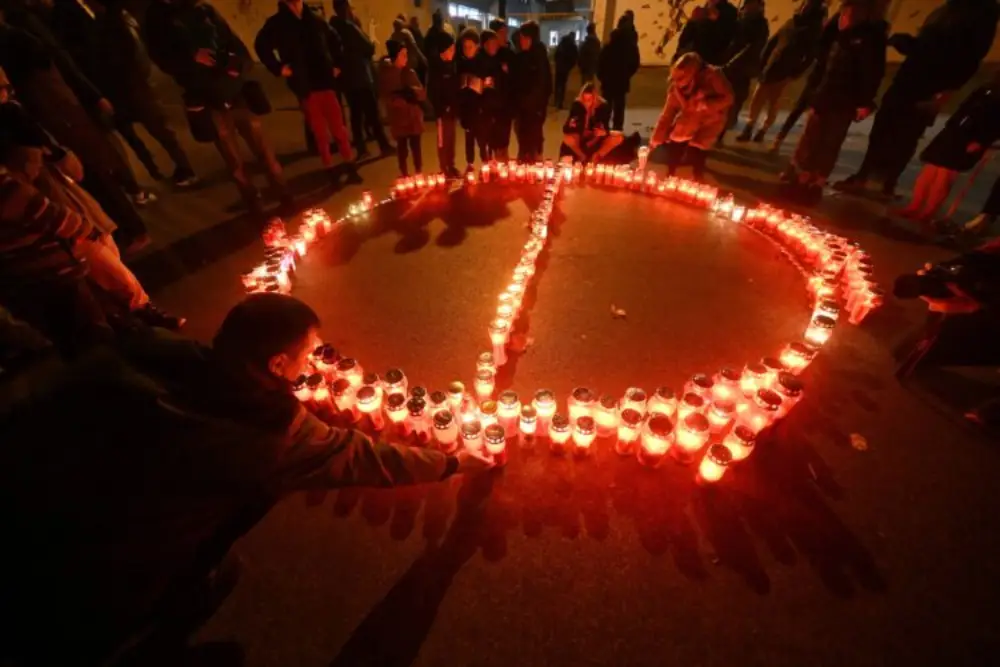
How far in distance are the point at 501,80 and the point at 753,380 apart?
5.54 metres

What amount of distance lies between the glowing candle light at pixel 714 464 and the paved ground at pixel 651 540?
10 cm

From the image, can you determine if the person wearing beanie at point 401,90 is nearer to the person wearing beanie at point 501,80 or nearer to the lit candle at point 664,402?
the person wearing beanie at point 501,80

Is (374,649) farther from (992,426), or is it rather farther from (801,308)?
(801,308)

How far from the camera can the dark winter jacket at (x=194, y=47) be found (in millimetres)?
4887

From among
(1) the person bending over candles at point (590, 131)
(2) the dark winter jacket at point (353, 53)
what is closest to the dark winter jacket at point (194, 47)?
(2) the dark winter jacket at point (353, 53)

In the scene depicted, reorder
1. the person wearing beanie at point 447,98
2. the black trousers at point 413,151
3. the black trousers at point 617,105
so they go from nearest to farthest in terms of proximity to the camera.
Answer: the person wearing beanie at point 447,98
the black trousers at point 413,151
the black trousers at point 617,105

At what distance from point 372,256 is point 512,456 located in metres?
3.12

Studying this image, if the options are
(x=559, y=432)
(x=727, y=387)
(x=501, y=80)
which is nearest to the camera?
(x=559, y=432)

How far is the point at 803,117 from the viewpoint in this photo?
10.6 meters

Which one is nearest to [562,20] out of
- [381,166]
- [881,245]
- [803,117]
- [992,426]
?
[803,117]

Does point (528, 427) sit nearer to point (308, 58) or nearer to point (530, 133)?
point (530, 133)

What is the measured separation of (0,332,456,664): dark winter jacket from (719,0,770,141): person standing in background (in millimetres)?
9561

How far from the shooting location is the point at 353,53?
7027 millimetres

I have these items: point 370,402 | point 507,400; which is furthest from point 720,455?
point 370,402
